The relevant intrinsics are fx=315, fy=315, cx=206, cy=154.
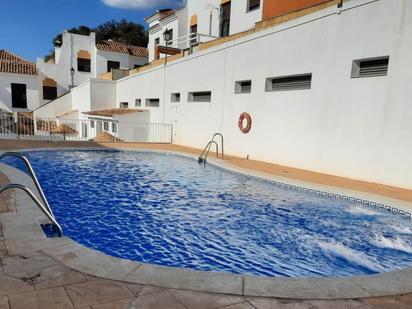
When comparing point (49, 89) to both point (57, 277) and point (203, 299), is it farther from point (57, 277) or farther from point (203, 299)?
point (203, 299)

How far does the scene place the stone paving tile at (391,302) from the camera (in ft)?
8.46

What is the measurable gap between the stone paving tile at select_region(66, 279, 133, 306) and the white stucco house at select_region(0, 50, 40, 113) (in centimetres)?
3113

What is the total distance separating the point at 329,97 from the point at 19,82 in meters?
29.4

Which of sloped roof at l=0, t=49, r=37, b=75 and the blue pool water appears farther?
sloped roof at l=0, t=49, r=37, b=75

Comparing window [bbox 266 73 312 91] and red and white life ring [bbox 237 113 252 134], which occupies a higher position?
window [bbox 266 73 312 91]

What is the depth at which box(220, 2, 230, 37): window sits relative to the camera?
60.8 feet

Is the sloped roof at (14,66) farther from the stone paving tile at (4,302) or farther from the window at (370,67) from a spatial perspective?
the stone paving tile at (4,302)

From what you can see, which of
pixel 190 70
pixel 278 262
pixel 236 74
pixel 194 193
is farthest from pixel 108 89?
pixel 278 262

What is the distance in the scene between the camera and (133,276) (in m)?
2.87

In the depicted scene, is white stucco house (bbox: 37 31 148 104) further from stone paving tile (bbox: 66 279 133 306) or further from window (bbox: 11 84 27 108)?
stone paving tile (bbox: 66 279 133 306)

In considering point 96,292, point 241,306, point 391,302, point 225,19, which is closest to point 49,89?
point 225,19

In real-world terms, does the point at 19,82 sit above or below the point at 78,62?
below

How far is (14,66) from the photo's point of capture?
29359 mm

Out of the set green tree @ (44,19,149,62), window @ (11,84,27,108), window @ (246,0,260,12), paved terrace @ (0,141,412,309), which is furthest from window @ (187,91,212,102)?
green tree @ (44,19,149,62)
